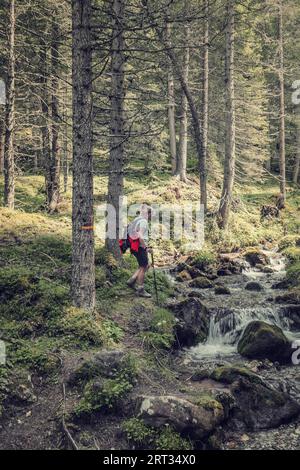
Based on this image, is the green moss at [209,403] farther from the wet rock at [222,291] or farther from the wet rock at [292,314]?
the wet rock at [222,291]

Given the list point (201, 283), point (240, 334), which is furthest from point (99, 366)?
point (201, 283)

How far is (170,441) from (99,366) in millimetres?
1999

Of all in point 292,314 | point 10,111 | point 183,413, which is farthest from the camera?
point 10,111

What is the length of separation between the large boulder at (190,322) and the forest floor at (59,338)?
370mm

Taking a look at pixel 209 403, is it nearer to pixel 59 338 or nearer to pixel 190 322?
pixel 59 338

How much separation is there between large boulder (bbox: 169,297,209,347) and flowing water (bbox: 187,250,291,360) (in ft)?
0.64

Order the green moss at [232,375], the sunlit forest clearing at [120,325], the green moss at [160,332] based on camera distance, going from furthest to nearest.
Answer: the green moss at [160,332], the green moss at [232,375], the sunlit forest clearing at [120,325]

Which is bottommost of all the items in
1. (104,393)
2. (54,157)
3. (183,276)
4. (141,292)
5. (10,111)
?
(104,393)

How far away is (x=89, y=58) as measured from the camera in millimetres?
9305

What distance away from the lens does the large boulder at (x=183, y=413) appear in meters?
6.70

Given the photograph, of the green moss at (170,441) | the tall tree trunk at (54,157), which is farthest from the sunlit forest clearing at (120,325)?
the tall tree trunk at (54,157)

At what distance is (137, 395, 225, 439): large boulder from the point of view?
22.0ft

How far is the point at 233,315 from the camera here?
12227 millimetres

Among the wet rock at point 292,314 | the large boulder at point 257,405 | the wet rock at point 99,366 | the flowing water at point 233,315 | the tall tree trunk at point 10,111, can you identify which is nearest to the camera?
the large boulder at point 257,405
